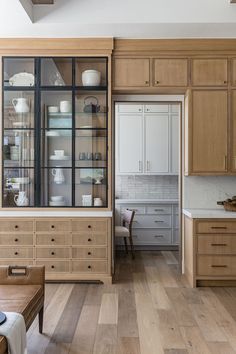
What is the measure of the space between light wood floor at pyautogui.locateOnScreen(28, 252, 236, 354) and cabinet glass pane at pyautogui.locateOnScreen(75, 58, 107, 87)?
2.40 m

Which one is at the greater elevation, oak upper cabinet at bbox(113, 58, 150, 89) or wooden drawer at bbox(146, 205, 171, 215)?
oak upper cabinet at bbox(113, 58, 150, 89)

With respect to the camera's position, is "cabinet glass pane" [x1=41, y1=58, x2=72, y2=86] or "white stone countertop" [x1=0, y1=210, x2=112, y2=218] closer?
"white stone countertop" [x1=0, y1=210, x2=112, y2=218]

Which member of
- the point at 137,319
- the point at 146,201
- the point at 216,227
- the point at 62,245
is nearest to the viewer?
the point at 137,319

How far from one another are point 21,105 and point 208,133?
2271mm

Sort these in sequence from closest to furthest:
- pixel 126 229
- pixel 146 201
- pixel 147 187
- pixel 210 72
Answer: pixel 210 72, pixel 126 229, pixel 146 201, pixel 147 187

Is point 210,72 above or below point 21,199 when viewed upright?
above

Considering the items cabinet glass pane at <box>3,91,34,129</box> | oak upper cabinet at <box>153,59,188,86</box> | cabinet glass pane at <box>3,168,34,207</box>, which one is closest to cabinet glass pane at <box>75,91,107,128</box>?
cabinet glass pane at <box>3,91,34,129</box>

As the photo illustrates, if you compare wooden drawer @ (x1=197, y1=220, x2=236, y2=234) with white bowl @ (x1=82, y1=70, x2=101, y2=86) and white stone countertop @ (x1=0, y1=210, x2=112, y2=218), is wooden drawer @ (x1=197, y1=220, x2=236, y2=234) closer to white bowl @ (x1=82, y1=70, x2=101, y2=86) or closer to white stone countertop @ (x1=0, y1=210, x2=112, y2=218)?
white stone countertop @ (x1=0, y1=210, x2=112, y2=218)

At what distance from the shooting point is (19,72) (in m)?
4.24

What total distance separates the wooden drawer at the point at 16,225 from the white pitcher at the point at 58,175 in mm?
584

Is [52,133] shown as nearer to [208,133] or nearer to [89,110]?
[89,110]

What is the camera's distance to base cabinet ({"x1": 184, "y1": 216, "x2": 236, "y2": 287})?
392 centimetres

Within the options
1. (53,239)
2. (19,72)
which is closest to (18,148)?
(19,72)

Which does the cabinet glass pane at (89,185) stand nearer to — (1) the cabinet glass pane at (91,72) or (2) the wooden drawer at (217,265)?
(1) the cabinet glass pane at (91,72)
